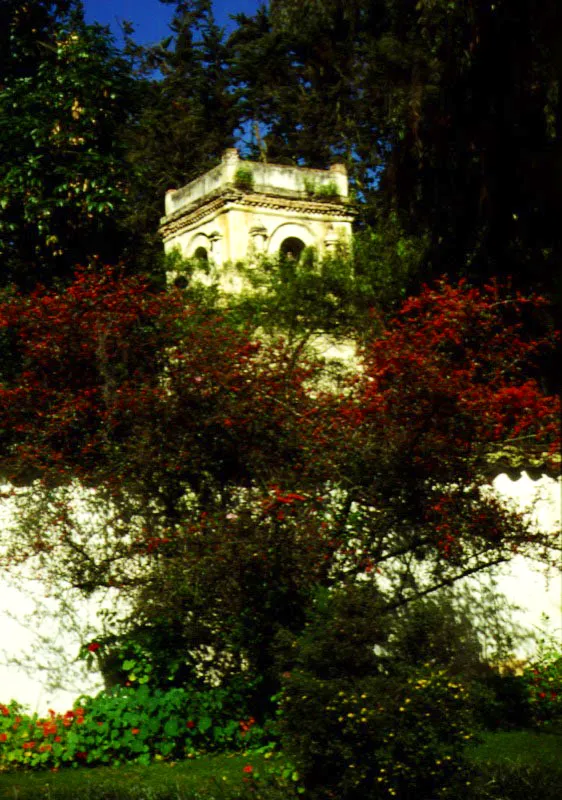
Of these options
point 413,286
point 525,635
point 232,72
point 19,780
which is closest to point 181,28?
point 232,72

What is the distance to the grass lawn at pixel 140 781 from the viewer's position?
565cm

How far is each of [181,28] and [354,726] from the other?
2774 centimetres

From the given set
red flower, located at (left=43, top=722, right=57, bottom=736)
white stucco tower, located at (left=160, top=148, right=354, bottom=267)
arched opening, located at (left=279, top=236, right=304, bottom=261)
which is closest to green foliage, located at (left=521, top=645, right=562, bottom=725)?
red flower, located at (left=43, top=722, right=57, bottom=736)

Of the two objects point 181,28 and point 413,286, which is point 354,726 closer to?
point 413,286

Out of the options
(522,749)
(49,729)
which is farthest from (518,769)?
(49,729)

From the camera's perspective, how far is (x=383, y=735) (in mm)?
5406

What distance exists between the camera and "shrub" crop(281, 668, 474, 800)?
5.43m

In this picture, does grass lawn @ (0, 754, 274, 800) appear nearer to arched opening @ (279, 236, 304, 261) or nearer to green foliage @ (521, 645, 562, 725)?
green foliage @ (521, 645, 562, 725)

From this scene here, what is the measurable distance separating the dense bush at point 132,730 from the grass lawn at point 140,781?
13cm

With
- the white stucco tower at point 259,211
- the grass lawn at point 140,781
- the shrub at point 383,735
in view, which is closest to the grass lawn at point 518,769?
the shrub at point 383,735

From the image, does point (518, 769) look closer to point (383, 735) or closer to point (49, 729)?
point (383, 735)

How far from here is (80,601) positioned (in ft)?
25.8

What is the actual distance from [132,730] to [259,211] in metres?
12.9

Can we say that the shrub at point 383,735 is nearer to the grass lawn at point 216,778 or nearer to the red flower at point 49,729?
the grass lawn at point 216,778
